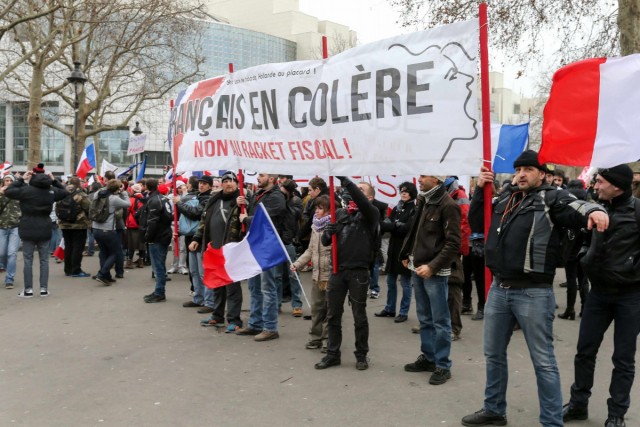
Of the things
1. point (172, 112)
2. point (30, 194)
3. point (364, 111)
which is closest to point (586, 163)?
point (364, 111)

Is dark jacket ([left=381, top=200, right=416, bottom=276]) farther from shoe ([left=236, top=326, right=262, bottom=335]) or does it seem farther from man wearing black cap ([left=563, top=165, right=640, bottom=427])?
man wearing black cap ([left=563, top=165, right=640, bottom=427])

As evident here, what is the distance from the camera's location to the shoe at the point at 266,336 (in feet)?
23.2

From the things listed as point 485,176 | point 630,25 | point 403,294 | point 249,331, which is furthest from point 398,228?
point 630,25

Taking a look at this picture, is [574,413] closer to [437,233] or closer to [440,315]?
[440,315]

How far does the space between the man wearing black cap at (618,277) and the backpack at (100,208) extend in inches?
357

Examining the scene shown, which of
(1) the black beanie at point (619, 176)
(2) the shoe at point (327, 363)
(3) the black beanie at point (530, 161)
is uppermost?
(3) the black beanie at point (530, 161)

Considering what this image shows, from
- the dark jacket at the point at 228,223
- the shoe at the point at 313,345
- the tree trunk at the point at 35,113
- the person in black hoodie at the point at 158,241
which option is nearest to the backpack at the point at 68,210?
the person in black hoodie at the point at 158,241

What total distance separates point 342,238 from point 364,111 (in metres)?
1.28

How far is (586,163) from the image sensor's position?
4180 millimetres

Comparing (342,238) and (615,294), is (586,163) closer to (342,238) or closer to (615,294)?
(615,294)

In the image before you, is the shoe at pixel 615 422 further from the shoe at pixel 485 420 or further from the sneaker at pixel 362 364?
the sneaker at pixel 362 364

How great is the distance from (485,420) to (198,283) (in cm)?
555

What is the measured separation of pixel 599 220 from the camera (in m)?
3.69

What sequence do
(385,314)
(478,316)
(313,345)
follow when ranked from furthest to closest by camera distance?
(385,314) → (478,316) → (313,345)
